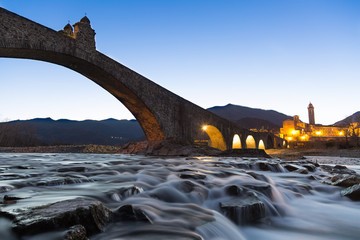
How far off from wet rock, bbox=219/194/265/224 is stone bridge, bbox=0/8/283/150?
33.4 ft

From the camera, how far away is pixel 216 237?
1970mm

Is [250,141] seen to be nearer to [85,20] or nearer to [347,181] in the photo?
[85,20]

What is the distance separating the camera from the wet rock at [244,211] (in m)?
2.43

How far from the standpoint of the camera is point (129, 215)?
2104 millimetres

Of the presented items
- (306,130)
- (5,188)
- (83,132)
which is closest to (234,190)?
(5,188)

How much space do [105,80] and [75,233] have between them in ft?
43.7

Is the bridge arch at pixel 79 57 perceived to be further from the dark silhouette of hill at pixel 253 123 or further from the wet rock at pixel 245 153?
the dark silhouette of hill at pixel 253 123

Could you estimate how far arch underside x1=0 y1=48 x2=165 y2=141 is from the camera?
10.2 meters

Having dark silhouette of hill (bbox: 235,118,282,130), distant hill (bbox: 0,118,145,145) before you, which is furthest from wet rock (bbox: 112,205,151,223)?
dark silhouette of hill (bbox: 235,118,282,130)

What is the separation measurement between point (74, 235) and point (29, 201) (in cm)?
125

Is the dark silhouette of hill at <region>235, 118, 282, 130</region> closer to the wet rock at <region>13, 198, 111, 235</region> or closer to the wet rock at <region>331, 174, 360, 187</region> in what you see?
the wet rock at <region>331, 174, 360, 187</region>

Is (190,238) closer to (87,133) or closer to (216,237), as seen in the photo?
(216,237)

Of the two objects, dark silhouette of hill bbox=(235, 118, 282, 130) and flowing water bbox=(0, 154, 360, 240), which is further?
dark silhouette of hill bbox=(235, 118, 282, 130)

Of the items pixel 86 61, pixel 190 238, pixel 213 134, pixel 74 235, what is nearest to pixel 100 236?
pixel 74 235
